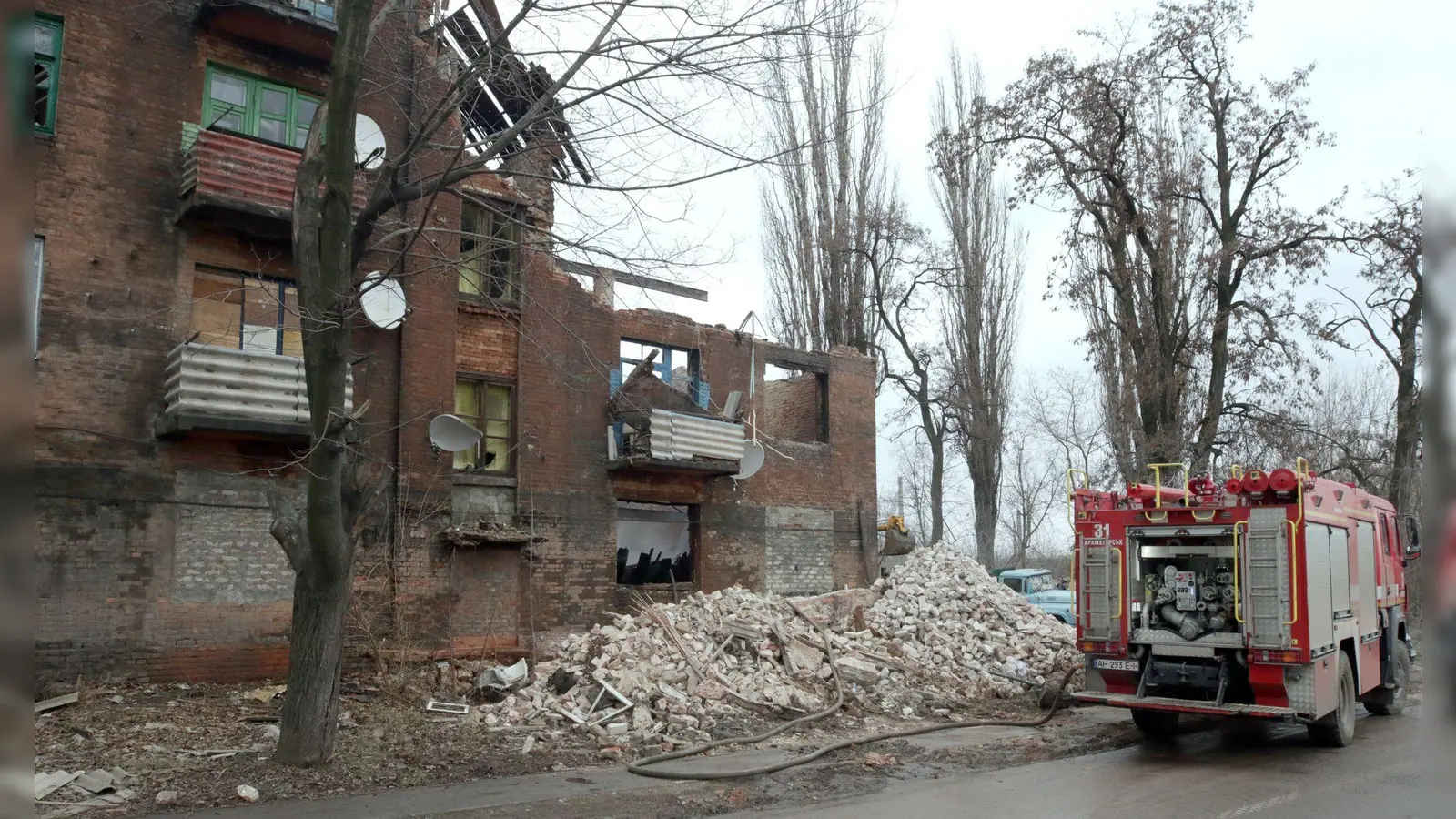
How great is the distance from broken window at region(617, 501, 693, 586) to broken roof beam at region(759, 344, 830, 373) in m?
4.27

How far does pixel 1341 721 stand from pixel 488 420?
13935mm

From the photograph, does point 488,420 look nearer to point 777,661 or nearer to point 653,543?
point 653,543

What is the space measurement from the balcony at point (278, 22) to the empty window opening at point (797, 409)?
12365 mm

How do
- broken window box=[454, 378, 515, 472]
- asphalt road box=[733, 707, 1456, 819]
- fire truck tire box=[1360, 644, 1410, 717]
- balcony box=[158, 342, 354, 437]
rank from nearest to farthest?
asphalt road box=[733, 707, 1456, 819] < balcony box=[158, 342, 354, 437] < fire truck tire box=[1360, 644, 1410, 717] < broken window box=[454, 378, 515, 472]

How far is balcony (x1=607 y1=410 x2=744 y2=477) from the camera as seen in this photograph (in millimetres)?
19328

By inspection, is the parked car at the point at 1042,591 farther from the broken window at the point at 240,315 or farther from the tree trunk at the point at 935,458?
the broken window at the point at 240,315

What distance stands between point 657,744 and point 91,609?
794 cm

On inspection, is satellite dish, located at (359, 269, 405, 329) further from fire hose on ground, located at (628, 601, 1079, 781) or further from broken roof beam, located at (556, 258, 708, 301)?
fire hose on ground, located at (628, 601, 1079, 781)

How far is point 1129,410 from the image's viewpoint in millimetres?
25125

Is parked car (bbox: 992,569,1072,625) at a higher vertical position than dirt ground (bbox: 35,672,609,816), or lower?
higher

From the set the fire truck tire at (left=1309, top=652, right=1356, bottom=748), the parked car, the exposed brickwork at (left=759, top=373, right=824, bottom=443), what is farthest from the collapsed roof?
the parked car

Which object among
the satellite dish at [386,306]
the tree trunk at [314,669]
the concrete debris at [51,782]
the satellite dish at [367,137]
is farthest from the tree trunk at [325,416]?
the satellite dish at [386,306]

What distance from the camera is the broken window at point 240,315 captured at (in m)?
15.3

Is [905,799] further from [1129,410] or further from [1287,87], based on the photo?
[1287,87]
